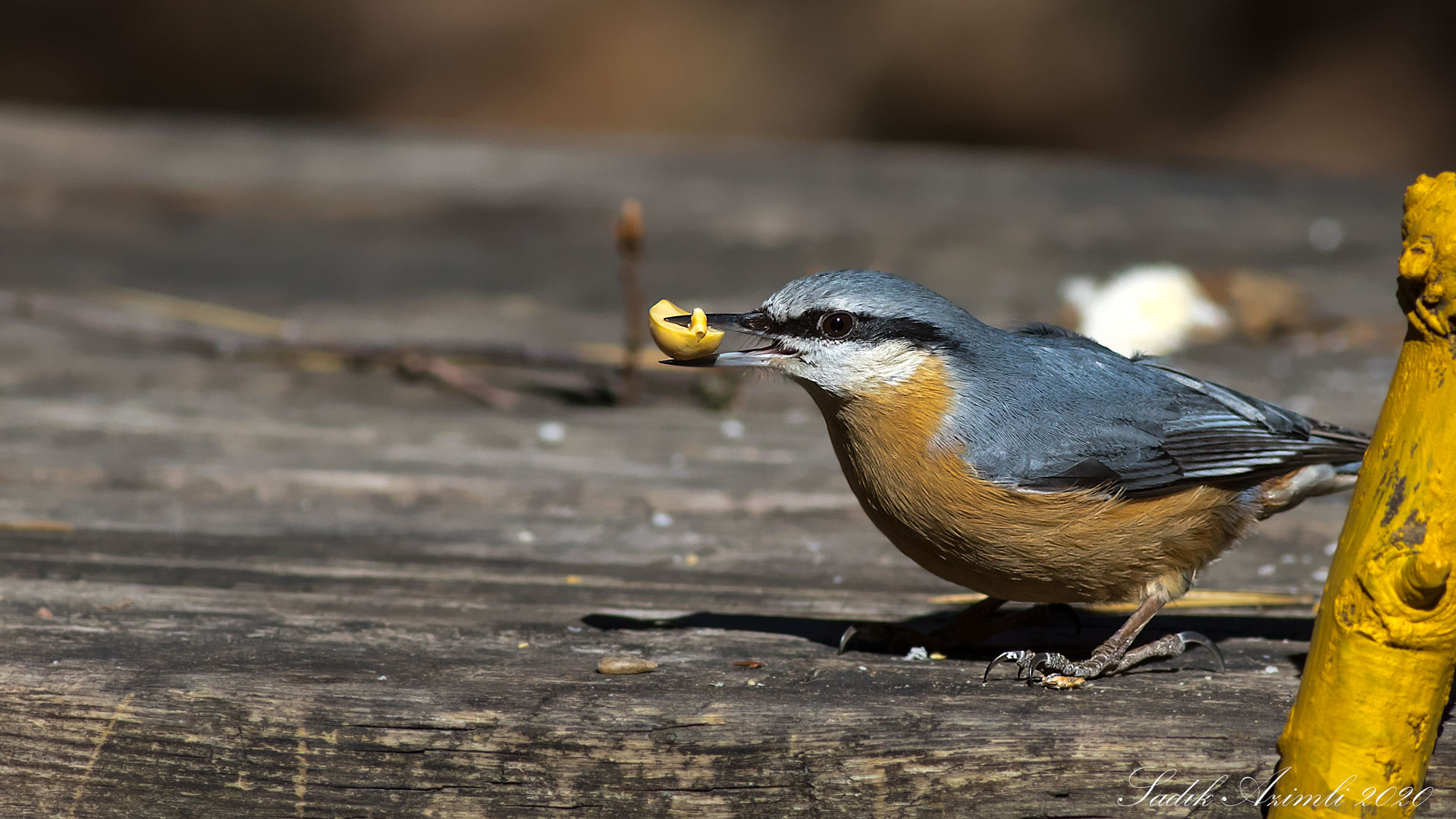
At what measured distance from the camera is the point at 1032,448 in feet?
7.07

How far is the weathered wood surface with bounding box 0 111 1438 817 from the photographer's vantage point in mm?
1774

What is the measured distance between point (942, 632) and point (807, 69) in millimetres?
8782

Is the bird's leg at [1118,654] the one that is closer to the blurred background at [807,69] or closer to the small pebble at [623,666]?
the small pebble at [623,666]

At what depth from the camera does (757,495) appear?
2945 millimetres

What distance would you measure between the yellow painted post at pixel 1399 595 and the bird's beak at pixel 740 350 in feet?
3.36

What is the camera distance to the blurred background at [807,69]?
381 inches

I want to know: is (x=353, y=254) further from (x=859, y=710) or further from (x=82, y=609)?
(x=859, y=710)

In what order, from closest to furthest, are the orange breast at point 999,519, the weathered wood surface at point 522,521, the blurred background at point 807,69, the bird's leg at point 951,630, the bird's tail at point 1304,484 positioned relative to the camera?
1. the weathered wood surface at point 522,521
2. the orange breast at point 999,519
3. the bird's leg at point 951,630
4. the bird's tail at point 1304,484
5. the blurred background at point 807,69

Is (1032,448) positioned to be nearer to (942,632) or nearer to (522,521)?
(942,632)

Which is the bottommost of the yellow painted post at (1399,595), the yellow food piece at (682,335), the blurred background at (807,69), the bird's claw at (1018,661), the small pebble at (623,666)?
the small pebble at (623,666)

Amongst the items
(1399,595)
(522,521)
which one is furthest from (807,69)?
(1399,595)

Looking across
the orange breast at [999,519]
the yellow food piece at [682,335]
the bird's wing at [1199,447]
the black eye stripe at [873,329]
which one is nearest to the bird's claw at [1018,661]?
the orange breast at [999,519]

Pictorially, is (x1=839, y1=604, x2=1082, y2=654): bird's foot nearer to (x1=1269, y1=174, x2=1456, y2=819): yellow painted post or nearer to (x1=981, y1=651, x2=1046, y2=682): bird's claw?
(x1=981, y1=651, x2=1046, y2=682): bird's claw

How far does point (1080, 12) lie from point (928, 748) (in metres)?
9.36
